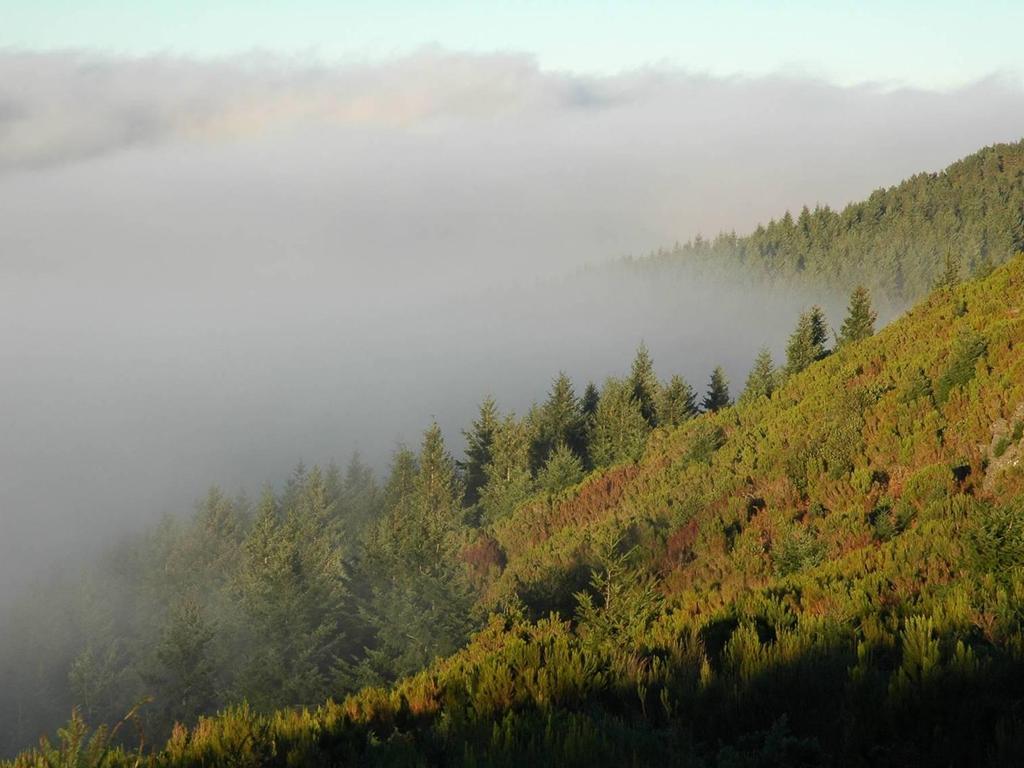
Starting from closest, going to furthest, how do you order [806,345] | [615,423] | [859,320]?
[859,320] < [806,345] < [615,423]

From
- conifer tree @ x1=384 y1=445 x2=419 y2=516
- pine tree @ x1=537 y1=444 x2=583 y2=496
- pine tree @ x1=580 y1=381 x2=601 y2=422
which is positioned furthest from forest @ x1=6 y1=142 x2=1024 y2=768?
pine tree @ x1=580 y1=381 x2=601 y2=422

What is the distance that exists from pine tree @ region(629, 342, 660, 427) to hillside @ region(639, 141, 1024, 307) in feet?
340

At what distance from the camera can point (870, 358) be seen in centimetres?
2953

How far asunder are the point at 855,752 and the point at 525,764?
193 cm

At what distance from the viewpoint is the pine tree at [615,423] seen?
5509cm

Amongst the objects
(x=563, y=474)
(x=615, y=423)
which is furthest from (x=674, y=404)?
(x=563, y=474)

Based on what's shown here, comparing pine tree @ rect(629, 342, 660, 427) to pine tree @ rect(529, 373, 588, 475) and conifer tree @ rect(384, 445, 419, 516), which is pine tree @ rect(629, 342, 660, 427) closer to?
pine tree @ rect(529, 373, 588, 475)

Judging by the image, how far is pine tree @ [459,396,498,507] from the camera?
227ft

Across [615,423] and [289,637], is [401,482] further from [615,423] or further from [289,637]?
[289,637]

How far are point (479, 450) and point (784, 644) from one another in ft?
212

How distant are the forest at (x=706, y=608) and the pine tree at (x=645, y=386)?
716cm

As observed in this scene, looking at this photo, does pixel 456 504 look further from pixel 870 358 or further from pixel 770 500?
pixel 770 500

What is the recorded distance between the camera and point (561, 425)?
66.4 metres

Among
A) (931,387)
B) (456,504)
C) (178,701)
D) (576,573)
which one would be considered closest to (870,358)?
(931,387)
